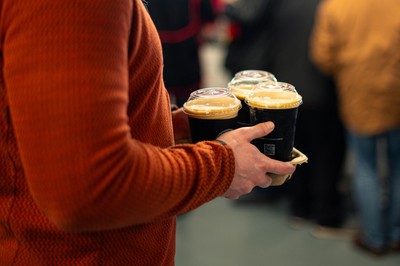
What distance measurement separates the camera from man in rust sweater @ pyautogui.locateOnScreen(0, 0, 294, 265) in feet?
2.39

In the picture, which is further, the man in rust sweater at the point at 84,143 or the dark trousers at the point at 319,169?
the dark trousers at the point at 319,169

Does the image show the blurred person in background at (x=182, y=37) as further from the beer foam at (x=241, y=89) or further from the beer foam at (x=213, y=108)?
the beer foam at (x=213, y=108)

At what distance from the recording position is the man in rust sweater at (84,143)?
729 millimetres

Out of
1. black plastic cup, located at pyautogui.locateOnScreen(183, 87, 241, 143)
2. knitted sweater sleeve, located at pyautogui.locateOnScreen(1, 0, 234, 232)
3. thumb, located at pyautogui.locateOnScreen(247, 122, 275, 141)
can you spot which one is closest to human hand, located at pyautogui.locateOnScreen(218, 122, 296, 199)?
thumb, located at pyautogui.locateOnScreen(247, 122, 275, 141)

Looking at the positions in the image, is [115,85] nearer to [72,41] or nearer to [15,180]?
[72,41]

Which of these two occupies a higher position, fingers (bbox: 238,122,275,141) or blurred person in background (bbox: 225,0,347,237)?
fingers (bbox: 238,122,275,141)

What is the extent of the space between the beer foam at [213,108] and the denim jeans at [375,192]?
1822 millimetres

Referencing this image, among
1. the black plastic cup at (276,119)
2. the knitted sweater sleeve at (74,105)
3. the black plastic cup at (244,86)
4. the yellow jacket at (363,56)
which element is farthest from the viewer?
the yellow jacket at (363,56)

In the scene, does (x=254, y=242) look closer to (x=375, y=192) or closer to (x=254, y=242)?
(x=254, y=242)

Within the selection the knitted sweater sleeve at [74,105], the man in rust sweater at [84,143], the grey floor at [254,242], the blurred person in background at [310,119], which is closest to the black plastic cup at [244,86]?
the man in rust sweater at [84,143]

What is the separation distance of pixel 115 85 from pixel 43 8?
0.49ft

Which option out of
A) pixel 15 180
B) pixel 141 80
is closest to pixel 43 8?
pixel 141 80

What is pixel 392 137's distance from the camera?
2811mm

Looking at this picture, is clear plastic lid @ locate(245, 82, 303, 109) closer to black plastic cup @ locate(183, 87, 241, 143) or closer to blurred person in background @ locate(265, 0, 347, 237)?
black plastic cup @ locate(183, 87, 241, 143)
